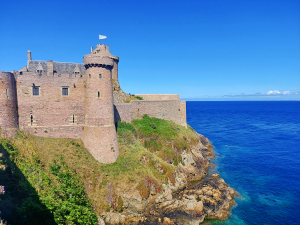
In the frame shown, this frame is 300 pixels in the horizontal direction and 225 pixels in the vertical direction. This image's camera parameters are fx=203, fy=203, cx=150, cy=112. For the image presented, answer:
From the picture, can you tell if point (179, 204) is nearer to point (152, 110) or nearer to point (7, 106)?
point (152, 110)

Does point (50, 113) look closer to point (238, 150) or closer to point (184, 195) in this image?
point (184, 195)

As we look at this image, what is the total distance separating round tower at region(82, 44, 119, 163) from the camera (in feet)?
88.4

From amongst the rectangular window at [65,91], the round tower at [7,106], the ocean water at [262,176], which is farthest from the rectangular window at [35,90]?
the ocean water at [262,176]

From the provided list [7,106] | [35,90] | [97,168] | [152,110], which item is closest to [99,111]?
[97,168]

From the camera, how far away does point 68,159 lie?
25297mm

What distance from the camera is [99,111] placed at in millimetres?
27328

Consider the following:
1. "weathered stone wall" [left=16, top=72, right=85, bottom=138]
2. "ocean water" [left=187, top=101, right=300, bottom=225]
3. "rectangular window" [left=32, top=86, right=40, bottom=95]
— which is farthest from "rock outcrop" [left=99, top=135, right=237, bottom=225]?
"rectangular window" [left=32, top=86, right=40, bottom=95]

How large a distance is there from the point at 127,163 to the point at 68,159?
7612 millimetres

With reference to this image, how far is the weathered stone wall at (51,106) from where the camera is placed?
1034 inches

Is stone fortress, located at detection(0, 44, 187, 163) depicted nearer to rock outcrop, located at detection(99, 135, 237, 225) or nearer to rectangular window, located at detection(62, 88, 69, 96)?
rectangular window, located at detection(62, 88, 69, 96)

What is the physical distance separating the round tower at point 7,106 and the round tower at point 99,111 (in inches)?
342

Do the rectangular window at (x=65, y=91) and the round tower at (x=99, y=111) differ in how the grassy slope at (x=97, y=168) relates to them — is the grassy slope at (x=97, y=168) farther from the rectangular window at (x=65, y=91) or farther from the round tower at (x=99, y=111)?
the rectangular window at (x=65, y=91)

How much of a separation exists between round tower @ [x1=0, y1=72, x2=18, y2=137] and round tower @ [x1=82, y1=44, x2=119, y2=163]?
870cm

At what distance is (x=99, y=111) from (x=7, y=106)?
10786 mm
